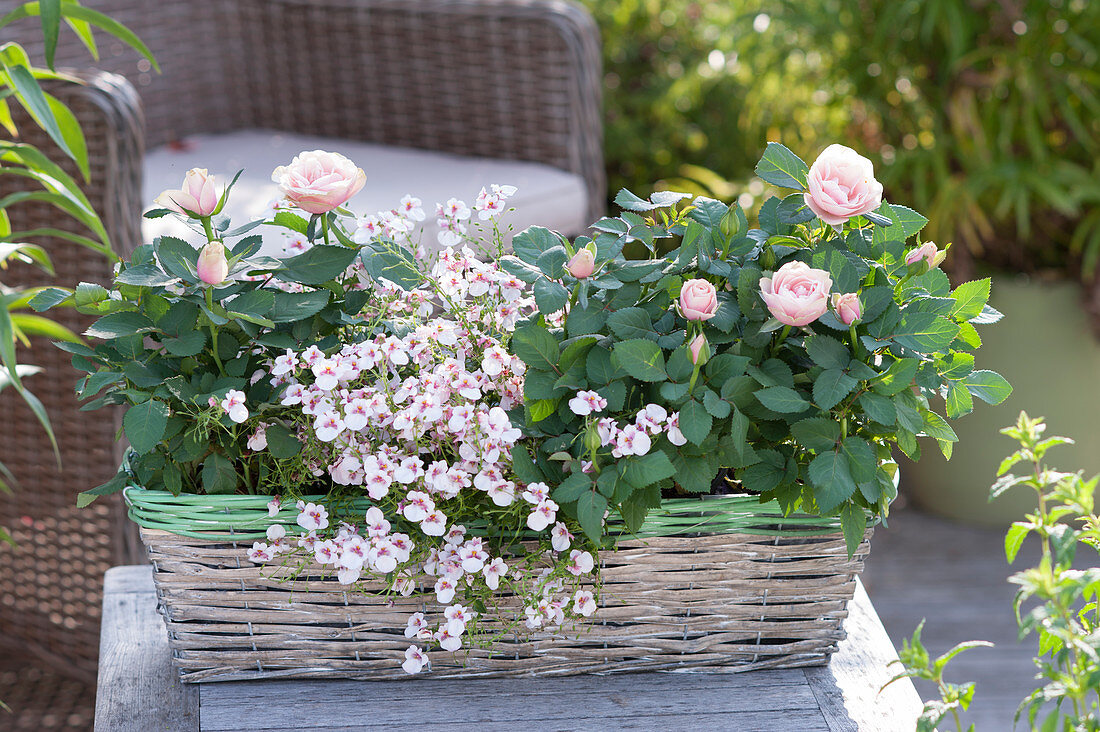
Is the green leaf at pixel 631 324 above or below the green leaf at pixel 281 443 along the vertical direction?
above

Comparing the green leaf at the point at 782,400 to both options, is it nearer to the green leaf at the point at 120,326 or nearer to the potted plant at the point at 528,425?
the potted plant at the point at 528,425

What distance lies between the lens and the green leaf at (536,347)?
71 cm

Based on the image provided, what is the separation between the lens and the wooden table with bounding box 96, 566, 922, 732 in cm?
74

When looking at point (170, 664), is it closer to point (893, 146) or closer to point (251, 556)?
point (251, 556)

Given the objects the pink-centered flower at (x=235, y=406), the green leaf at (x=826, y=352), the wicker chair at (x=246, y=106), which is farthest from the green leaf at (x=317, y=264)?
the wicker chair at (x=246, y=106)

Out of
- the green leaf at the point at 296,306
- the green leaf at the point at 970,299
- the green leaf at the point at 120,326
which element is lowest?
the green leaf at the point at 120,326

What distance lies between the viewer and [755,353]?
720mm

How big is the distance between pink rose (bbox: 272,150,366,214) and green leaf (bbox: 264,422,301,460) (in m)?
0.16

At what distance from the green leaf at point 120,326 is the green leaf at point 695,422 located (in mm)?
363

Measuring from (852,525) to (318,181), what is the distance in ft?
1.41

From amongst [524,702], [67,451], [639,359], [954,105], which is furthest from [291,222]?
[954,105]

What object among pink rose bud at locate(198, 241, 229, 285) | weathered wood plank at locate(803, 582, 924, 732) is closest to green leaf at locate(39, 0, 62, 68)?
pink rose bud at locate(198, 241, 229, 285)

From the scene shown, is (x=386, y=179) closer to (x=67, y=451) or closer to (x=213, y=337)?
(x=67, y=451)

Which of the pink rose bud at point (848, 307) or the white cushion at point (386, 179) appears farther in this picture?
the white cushion at point (386, 179)
